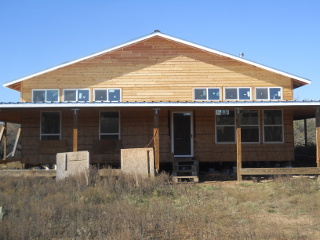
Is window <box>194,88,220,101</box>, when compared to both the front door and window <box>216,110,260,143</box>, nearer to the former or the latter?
window <box>216,110,260,143</box>

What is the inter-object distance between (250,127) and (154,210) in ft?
30.3

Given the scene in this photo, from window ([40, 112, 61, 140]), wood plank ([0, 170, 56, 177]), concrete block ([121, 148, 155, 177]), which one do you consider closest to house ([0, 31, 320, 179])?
window ([40, 112, 61, 140])

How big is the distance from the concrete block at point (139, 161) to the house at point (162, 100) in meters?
3.23

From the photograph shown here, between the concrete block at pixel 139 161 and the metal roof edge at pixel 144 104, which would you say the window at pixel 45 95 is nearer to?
the metal roof edge at pixel 144 104

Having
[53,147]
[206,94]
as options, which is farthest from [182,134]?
[53,147]

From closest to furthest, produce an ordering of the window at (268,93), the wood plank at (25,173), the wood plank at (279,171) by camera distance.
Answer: the wood plank at (25,173) → the wood plank at (279,171) → the window at (268,93)

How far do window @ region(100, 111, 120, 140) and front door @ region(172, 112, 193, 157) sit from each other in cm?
253

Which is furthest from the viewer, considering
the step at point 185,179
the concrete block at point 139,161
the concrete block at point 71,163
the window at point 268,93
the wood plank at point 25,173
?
the window at point 268,93

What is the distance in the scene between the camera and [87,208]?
858 cm

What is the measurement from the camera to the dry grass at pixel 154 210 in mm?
6770

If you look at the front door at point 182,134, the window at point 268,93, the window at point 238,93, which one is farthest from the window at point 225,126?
the window at point 268,93

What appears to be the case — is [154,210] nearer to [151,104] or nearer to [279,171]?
[151,104]

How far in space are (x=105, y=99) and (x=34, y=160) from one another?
4.11 metres

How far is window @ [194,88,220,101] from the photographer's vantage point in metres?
16.3
